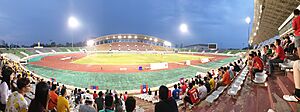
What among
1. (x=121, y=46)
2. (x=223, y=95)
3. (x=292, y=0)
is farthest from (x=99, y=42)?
(x=223, y=95)

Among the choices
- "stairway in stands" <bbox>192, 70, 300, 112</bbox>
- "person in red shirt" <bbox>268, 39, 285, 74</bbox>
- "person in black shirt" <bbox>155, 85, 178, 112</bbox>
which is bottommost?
"stairway in stands" <bbox>192, 70, 300, 112</bbox>

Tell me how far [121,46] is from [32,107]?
7848 centimetres

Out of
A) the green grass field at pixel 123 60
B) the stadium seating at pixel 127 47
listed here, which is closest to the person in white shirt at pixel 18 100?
the green grass field at pixel 123 60

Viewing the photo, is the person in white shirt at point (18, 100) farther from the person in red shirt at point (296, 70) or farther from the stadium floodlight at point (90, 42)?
the stadium floodlight at point (90, 42)

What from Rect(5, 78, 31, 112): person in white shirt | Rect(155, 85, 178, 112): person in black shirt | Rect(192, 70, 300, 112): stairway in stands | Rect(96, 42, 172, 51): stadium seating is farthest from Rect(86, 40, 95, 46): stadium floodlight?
Rect(155, 85, 178, 112): person in black shirt

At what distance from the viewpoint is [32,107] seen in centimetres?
249

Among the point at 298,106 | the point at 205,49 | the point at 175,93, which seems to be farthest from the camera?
the point at 205,49

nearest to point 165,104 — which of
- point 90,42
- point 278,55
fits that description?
point 278,55

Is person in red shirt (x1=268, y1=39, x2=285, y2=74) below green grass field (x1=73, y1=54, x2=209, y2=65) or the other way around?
the other way around

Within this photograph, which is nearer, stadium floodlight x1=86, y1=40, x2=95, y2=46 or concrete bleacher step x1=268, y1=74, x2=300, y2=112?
concrete bleacher step x1=268, y1=74, x2=300, y2=112

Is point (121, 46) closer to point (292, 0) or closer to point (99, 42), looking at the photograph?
point (99, 42)

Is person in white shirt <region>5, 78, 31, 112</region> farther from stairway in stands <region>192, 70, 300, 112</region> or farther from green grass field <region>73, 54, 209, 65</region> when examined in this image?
green grass field <region>73, 54, 209, 65</region>

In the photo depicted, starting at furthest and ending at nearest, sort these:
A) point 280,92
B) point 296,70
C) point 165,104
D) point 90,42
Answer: point 90,42
point 280,92
point 296,70
point 165,104

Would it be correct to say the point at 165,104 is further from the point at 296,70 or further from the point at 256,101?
the point at 256,101
